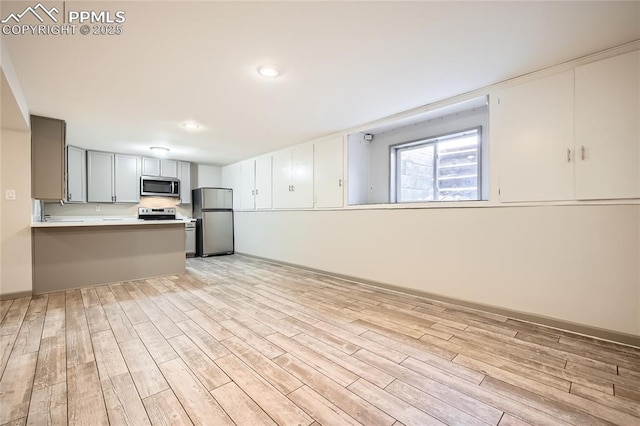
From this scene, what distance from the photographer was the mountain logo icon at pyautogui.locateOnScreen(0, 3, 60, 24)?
1.72m

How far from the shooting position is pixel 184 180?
6691mm

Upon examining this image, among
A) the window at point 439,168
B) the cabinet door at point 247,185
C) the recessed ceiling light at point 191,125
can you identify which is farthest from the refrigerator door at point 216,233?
the window at point 439,168

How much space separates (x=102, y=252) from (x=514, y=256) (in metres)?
5.34

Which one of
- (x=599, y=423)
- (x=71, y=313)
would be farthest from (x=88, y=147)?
(x=599, y=423)

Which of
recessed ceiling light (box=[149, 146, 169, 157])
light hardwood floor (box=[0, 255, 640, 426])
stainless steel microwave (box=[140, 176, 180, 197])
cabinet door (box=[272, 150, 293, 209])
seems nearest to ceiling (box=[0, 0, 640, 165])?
recessed ceiling light (box=[149, 146, 169, 157])

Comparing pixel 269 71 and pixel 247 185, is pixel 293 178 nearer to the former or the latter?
pixel 247 185

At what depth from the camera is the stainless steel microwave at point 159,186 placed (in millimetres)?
5949

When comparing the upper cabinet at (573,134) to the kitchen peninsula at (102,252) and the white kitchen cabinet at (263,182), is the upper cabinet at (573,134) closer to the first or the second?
the white kitchen cabinet at (263,182)

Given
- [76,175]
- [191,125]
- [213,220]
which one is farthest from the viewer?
[213,220]

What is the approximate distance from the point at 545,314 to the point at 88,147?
24.5ft

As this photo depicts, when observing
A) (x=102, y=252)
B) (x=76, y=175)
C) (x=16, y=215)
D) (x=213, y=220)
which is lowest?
(x=102, y=252)

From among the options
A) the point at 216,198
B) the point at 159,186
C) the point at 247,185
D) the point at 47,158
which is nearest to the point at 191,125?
the point at 47,158

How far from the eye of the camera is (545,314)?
2.48m

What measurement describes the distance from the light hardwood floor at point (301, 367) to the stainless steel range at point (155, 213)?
296 cm
